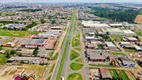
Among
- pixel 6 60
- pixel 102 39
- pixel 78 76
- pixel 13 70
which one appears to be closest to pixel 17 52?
pixel 6 60

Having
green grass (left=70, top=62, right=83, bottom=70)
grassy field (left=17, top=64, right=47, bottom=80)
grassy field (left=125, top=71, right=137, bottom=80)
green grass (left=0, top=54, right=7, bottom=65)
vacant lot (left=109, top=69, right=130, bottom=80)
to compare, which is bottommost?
grassy field (left=125, top=71, right=137, bottom=80)

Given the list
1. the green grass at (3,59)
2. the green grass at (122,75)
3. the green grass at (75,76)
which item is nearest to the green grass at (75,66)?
the green grass at (75,76)

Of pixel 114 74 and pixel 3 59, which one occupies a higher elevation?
pixel 3 59

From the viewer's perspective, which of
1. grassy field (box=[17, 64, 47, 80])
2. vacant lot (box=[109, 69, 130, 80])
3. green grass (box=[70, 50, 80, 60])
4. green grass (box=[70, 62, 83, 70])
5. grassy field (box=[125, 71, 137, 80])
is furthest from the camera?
green grass (box=[70, 50, 80, 60])

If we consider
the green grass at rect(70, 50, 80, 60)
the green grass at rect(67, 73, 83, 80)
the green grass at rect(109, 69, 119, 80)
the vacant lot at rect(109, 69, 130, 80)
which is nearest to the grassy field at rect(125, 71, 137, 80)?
the vacant lot at rect(109, 69, 130, 80)

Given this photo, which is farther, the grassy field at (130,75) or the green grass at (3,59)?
the green grass at (3,59)

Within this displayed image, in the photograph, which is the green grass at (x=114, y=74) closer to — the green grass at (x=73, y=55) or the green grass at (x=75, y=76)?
the green grass at (x=75, y=76)

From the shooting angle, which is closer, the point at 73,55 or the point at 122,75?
the point at 122,75

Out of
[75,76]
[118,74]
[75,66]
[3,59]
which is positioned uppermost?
[3,59]

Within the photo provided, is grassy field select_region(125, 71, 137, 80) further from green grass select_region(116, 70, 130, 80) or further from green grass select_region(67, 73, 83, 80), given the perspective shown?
green grass select_region(67, 73, 83, 80)

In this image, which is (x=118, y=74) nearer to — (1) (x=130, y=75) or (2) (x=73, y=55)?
(1) (x=130, y=75)

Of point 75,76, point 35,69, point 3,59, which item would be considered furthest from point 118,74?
point 3,59
